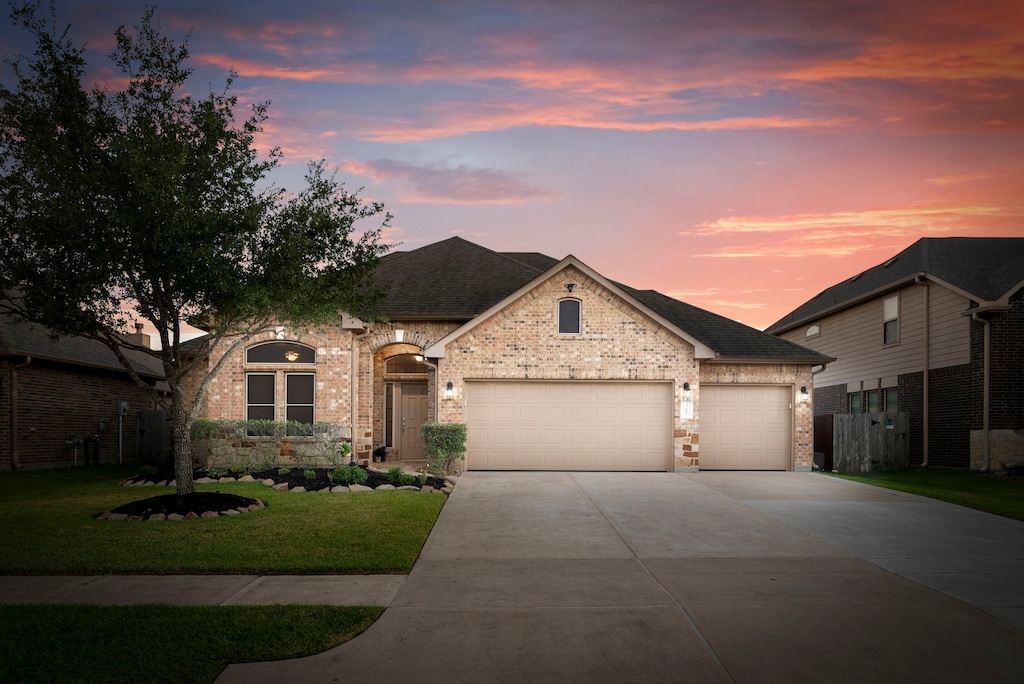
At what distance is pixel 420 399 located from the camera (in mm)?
20375

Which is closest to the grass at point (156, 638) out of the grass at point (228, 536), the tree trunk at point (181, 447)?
the grass at point (228, 536)

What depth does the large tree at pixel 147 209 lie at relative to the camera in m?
11.0

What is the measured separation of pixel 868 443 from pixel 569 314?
909 centimetres

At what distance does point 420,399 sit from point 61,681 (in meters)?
15.9

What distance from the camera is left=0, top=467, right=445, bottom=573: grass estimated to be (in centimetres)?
771

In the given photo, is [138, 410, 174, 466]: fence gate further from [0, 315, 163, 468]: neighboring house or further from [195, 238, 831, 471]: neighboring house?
[0, 315, 163, 468]: neighboring house

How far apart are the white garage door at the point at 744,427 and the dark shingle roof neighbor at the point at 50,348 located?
1625 centimetres

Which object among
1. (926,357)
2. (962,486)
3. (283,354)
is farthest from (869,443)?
(283,354)

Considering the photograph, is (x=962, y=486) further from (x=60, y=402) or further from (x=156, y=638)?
(x=60, y=402)

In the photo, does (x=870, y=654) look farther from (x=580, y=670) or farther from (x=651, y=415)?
(x=651, y=415)

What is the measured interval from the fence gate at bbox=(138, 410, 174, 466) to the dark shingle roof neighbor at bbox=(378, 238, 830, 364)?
671 cm

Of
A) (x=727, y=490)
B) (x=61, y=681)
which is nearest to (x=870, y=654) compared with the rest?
(x=61, y=681)

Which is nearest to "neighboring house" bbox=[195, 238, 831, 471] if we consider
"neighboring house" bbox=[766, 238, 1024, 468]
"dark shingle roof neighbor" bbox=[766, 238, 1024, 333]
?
"neighboring house" bbox=[766, 238, 1024, 468]

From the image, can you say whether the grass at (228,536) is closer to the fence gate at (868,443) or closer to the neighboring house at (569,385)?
the neighboring house at (569,385)
